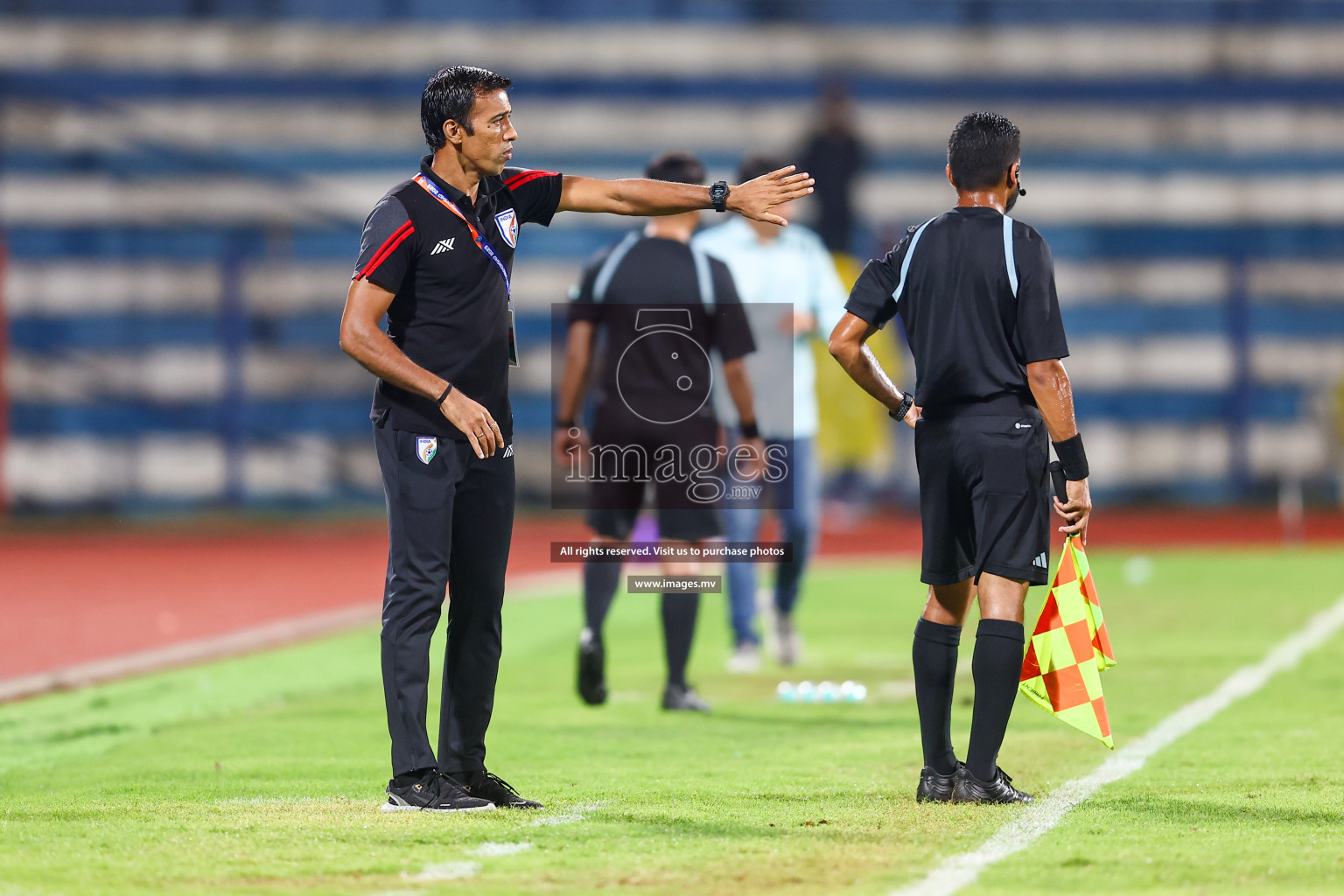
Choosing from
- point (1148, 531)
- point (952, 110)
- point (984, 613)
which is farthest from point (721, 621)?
point (952, 110)

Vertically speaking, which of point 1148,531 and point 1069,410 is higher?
point 1069,410

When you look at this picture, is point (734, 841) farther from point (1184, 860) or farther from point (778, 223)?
point (778, 223)

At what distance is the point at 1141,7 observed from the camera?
→ 25359mm

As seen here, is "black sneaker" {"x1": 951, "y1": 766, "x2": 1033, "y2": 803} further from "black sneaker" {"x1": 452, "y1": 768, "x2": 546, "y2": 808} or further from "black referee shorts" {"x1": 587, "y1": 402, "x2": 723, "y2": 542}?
"black referee shorts" {"x1": 587, "y1": 402, "x2": 723, "y2": 542}

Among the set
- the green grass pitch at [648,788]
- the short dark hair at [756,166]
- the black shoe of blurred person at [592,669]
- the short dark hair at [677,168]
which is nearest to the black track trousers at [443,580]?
the green grass pitch at [648,788]

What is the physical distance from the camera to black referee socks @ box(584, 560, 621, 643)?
7.79 m

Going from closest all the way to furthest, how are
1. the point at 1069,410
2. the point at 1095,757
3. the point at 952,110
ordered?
the point at 1069,410
the point at 1095,757
the point at 952,110

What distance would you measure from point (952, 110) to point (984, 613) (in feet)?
67.9

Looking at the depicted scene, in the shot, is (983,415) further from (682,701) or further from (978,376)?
(682,701)

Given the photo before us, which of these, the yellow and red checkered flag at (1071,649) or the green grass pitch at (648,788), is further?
the yellow and red checkered flag at (1071,649)

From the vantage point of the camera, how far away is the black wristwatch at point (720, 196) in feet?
17.9

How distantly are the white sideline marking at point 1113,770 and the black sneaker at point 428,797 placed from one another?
1.48 meters

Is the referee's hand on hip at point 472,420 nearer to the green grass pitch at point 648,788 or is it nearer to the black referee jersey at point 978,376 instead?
the green grass pitch at point 648,788

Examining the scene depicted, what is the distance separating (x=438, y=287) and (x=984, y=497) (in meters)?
A: 1.68
